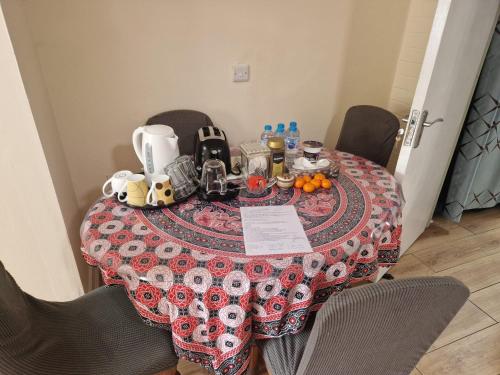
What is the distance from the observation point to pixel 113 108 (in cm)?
178

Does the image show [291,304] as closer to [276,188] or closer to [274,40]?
[276,188]

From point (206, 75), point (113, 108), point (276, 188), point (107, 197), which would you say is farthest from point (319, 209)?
point (113, 108)

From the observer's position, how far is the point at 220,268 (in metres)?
0.96

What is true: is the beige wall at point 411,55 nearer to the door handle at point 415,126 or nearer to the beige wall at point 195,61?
the beige wall at point 195,61

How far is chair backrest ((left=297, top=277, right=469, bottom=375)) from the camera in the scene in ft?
2.31

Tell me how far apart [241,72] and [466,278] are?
1.86 meters

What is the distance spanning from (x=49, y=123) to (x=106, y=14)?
58cm

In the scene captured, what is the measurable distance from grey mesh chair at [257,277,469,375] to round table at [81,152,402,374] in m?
0.19

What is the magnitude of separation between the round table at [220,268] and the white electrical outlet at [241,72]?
1010 millimetres

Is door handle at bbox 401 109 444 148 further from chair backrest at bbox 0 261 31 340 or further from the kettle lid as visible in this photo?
chair backrest at bbox 0 261 31 340

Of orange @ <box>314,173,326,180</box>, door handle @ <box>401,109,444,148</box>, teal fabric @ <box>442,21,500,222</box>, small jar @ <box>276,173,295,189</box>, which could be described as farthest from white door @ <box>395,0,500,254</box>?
small jar @ <box>276,173,295,189</box>

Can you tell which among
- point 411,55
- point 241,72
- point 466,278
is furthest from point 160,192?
point 411,55

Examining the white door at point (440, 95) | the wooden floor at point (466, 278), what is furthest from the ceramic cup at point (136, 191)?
the white door at point (440, 95)

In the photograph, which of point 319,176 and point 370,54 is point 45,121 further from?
point 370,54
